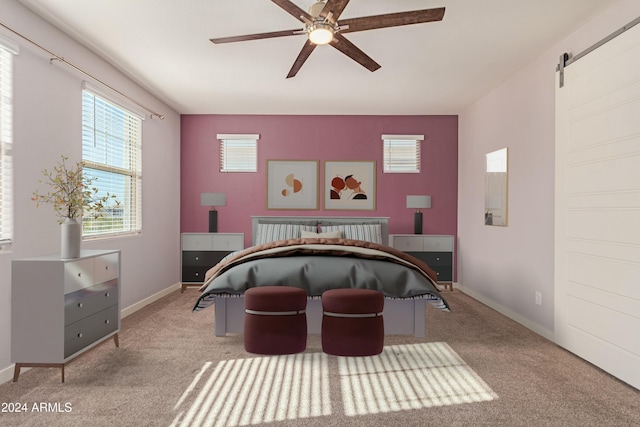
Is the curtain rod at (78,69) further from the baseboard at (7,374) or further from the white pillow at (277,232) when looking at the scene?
the baseboard at (7,374)

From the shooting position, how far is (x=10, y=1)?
287 cm

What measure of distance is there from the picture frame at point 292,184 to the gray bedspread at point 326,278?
2.86 m

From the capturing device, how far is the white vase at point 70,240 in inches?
109

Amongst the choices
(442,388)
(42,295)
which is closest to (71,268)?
(42,295)

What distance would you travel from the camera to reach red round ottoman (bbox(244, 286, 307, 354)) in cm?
300

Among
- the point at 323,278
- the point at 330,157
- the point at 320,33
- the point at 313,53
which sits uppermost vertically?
the point at 313,53

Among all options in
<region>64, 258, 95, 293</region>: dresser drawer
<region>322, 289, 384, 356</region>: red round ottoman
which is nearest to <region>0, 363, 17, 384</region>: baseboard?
<region>64, 258, 95, 293</region>: dresser drawer

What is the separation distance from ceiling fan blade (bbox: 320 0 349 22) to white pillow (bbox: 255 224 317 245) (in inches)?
134

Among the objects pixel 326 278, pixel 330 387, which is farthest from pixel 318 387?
pixel 326 278

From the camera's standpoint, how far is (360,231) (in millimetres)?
5547

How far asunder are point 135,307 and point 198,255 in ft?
4.08

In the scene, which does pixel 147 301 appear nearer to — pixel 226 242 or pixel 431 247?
pixel 226 242

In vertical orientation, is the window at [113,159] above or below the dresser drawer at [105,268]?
→ above

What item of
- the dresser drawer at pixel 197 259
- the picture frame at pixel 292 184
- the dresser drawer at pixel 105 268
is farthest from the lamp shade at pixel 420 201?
the dresser drawer at pixel 105 268
